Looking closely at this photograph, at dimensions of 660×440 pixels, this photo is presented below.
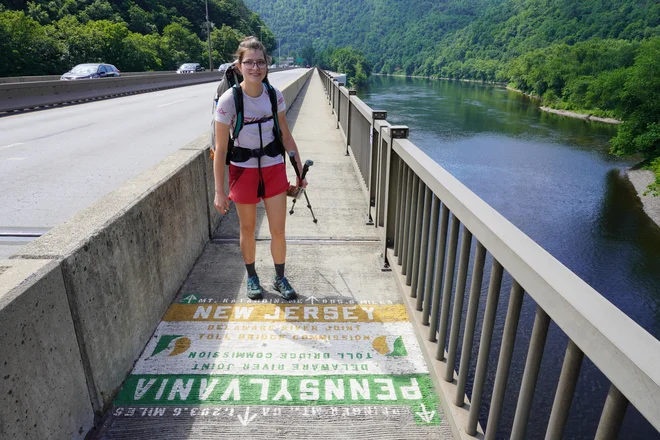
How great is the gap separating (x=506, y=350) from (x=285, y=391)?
1.26 meters

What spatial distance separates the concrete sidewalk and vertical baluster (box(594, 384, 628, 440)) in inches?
46.7

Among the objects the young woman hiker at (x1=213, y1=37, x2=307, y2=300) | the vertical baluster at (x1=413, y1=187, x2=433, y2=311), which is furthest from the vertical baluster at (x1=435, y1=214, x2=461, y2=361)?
the young woman hiker at (x1=213, y1=37, x2=307, y2=300)

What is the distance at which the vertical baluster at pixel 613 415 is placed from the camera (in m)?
1.23

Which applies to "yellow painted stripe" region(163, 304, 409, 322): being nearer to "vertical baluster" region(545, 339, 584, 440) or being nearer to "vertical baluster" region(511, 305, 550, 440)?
"vertical baluster" region(511, 305, 550, 440)

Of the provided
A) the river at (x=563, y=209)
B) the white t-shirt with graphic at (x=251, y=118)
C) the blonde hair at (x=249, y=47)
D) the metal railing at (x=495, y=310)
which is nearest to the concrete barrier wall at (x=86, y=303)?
the white t-shirt with graphic at (x=251, y=118)

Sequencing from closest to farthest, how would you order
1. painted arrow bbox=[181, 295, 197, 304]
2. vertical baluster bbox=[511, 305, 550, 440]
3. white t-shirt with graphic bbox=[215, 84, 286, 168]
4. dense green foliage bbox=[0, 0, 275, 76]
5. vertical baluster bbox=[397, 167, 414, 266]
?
vertical baluster bbox=[511, 305, 550, 440] < white t-shirt with graphic bbox=[215, 84, 286, 168] < vertical baluster bbox=[397, 167, 414, 266] < painted arrow bbox=[181, 295, 197, 304] < dense green foliage bbox=[0, 0, 275, 76]

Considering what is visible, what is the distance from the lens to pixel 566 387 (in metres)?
1.48

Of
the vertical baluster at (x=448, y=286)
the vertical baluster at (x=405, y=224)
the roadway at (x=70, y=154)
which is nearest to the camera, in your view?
the vertical baluster at (x=448, y=286)

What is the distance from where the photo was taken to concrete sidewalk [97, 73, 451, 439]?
2.43 meters

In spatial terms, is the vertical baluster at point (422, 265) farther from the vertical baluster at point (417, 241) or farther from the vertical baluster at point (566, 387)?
the vertical baluster at point (566, 387)

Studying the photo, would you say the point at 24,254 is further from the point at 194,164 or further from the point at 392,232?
the point at 392,232

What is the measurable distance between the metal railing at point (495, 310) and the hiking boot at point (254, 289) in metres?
1.04

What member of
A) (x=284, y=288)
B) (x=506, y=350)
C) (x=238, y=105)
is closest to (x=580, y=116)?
(x=284, y=288)

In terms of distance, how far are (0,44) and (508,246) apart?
3998cm
